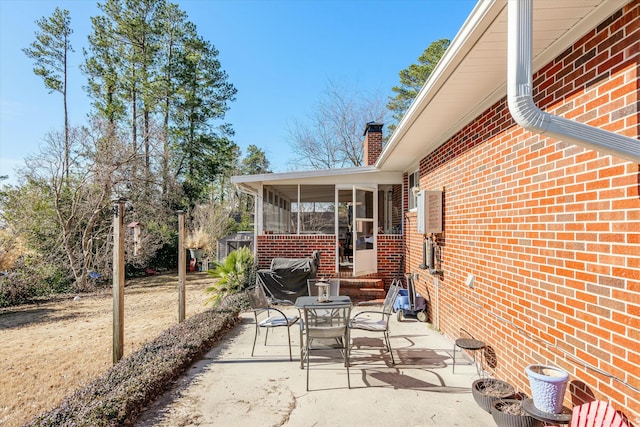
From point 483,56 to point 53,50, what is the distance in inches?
913

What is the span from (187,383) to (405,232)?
6.09 meters

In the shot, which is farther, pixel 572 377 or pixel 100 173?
pixel 100 173

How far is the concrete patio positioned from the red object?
92cm

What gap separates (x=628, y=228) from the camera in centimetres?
192

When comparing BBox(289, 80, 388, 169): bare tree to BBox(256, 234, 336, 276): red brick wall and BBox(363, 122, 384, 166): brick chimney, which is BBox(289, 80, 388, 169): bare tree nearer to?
BBox(363, 122, 384, 166): brick chimney

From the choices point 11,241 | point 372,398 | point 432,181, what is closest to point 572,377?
point 372,398

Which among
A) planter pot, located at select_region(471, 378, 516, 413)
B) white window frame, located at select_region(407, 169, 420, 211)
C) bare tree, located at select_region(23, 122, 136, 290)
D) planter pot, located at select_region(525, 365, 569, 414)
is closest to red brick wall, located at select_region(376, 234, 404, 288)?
white window frame, located at select_region(407, 169, 420, 211)

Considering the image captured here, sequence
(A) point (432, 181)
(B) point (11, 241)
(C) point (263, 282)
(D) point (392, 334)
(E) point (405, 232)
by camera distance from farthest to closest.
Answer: (B) point (11, 241)
(E) point (405, 232)
(C) point (263, 282)
(A) point (432, 181)
(D) point (392, 334)

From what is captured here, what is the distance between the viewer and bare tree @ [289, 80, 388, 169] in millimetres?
20075

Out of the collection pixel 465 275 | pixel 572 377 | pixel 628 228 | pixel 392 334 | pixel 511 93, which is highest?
pixel 511 93

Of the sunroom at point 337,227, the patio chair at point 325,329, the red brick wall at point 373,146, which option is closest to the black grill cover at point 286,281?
the sunroom at point 337,227

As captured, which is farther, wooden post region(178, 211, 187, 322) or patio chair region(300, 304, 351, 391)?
wooden post region(178, 211, 187, 322)

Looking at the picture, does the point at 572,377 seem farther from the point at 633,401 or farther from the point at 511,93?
the point at 511,93

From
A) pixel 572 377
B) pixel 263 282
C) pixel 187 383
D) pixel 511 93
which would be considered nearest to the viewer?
pixel 511 93
